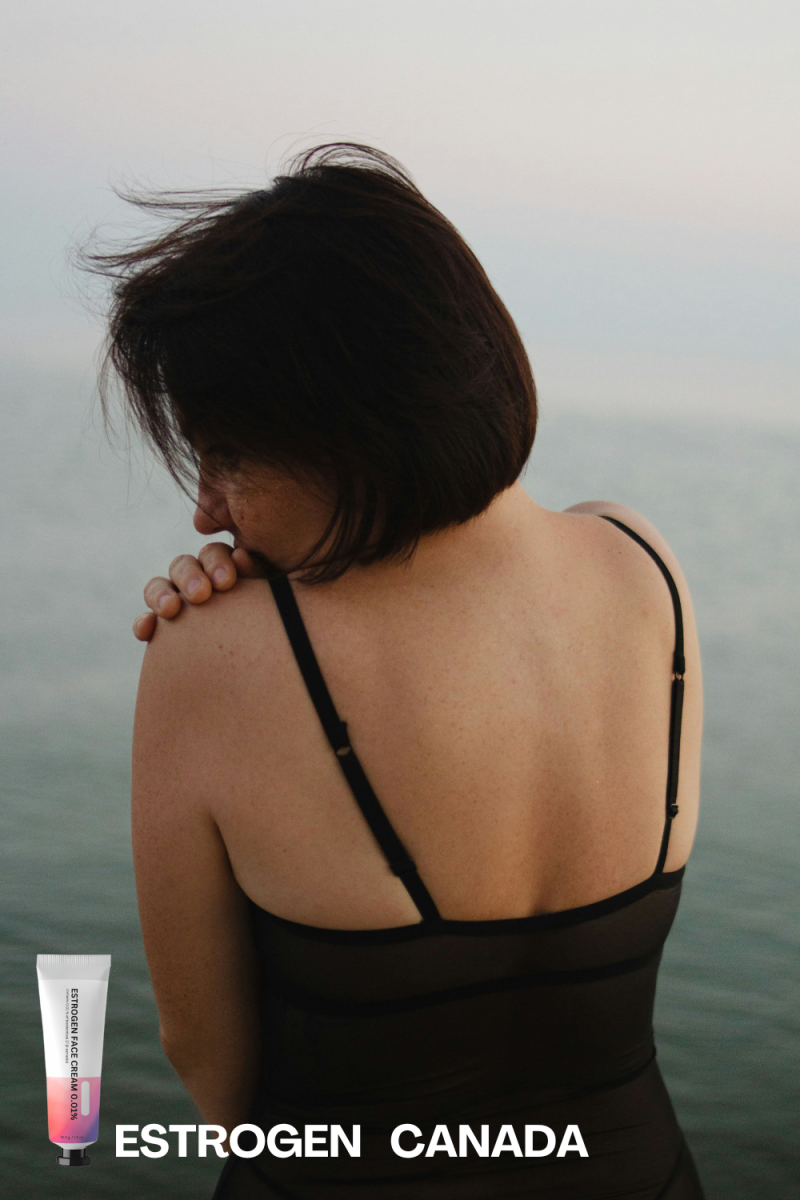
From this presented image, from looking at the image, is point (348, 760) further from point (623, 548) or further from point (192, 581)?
point (623, 548)

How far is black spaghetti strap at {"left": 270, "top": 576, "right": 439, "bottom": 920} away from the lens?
70 centimetres

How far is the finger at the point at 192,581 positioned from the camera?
0.75 m

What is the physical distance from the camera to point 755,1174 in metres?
2.12

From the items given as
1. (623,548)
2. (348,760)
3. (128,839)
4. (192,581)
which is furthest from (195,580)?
(128,839)

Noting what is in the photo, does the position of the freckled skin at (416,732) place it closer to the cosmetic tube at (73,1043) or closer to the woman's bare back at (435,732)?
the woman's bare back at (435,732)

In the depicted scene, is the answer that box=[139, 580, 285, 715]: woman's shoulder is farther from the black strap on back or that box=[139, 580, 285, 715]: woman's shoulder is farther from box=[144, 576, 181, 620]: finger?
the black strap on back

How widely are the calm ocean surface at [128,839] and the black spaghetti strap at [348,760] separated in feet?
5.69

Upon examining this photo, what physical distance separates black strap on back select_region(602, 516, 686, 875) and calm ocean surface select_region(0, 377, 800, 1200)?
5.43 feet

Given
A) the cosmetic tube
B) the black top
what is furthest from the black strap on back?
the cosmetic tube

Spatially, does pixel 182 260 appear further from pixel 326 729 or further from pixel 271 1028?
pixel 271 1028

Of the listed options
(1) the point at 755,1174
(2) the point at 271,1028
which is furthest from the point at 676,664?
(1) the point at 755,1174

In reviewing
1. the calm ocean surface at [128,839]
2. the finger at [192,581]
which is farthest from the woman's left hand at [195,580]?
the calm ocean surface at [128,839]

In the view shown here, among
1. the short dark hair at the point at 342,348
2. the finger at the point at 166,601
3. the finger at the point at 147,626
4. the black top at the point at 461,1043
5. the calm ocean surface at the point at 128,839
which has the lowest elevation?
the calm ocean surface at the point at 128,839

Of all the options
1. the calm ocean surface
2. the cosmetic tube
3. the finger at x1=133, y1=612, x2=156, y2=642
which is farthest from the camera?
the calm ocean surface
